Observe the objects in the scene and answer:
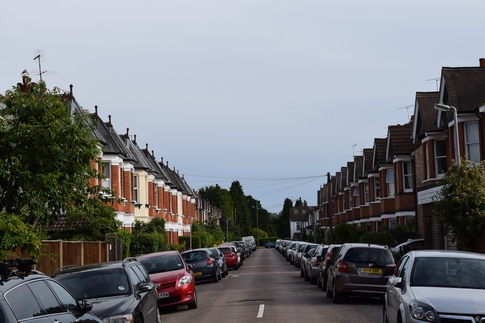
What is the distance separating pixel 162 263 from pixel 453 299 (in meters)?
11.2

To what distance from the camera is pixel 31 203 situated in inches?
714

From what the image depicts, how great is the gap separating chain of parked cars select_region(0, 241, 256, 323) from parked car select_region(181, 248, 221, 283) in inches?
372

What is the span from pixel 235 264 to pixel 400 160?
459 inches

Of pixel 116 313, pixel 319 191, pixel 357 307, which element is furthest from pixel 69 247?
pixel 319 191

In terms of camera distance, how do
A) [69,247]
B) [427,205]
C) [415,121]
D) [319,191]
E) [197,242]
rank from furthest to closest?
[319,191] < [197,242] < [415,121] < [427,205] < [69,247]

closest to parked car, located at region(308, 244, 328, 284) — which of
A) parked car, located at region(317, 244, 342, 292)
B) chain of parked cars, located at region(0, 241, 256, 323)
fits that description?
parked car, located at region(317, 244, 342, 292)

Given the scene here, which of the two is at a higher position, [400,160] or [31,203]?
[400,160]

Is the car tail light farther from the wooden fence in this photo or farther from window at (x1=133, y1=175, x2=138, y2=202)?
window at (x1=133, y1=175, x2=138, y2=202)

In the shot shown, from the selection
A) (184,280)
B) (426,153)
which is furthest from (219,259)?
(184,280)

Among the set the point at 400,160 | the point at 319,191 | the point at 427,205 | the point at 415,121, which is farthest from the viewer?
the point at 319,191

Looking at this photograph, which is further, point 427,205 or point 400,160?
point 400,160

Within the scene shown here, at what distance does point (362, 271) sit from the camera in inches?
722

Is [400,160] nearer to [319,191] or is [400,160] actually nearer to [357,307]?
[357,307]

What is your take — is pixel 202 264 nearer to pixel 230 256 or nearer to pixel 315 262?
pixel 315 262
